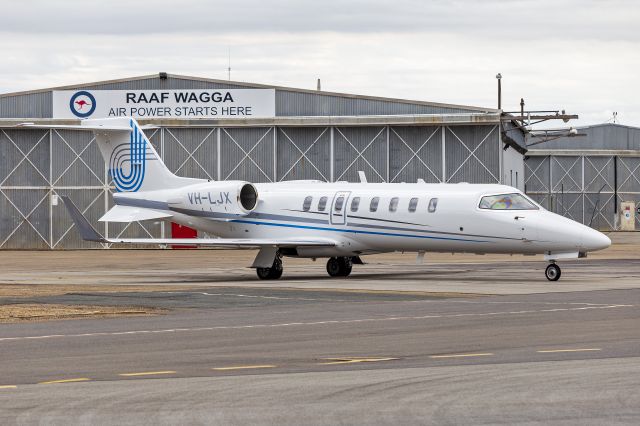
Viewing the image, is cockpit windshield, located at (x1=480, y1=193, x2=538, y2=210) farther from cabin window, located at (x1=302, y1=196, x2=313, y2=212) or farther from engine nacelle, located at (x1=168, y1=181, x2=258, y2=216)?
engine nacelle, located at (x1=168, y1=181, x2=258, y2=216)

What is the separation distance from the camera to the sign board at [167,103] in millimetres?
60875

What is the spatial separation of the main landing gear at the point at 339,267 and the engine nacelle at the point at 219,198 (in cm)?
296

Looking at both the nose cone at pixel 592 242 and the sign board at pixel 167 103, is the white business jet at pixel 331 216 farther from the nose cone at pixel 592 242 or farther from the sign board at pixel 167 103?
the sign board at pixel 167 103

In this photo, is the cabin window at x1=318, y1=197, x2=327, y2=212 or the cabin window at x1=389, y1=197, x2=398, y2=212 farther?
the cabin window at x1=318, y1=197, x2=327, y2=212

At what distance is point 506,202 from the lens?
33.0 meters

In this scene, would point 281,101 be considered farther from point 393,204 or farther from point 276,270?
point 393,204

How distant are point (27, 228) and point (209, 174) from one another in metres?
9.65

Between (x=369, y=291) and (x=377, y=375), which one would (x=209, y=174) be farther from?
(x=377, y=375)

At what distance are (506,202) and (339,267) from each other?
244 inches

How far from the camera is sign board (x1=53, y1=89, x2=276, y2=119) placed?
6088 centimetres

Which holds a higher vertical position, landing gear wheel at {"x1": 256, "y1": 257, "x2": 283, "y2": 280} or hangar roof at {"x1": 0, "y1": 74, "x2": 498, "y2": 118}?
hangar roof at {"x1": 0, "y1": 74, "x2": 498, "y2": 118}

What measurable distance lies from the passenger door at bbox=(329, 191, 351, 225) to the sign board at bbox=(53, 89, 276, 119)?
2574 cm

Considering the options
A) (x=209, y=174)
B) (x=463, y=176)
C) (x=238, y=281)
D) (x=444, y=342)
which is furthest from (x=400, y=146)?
(x=444, y=342)

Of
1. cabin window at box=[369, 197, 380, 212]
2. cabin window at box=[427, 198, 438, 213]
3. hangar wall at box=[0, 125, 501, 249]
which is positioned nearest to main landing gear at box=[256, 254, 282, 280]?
cabin window at box=[369, 197, 380, 212]
